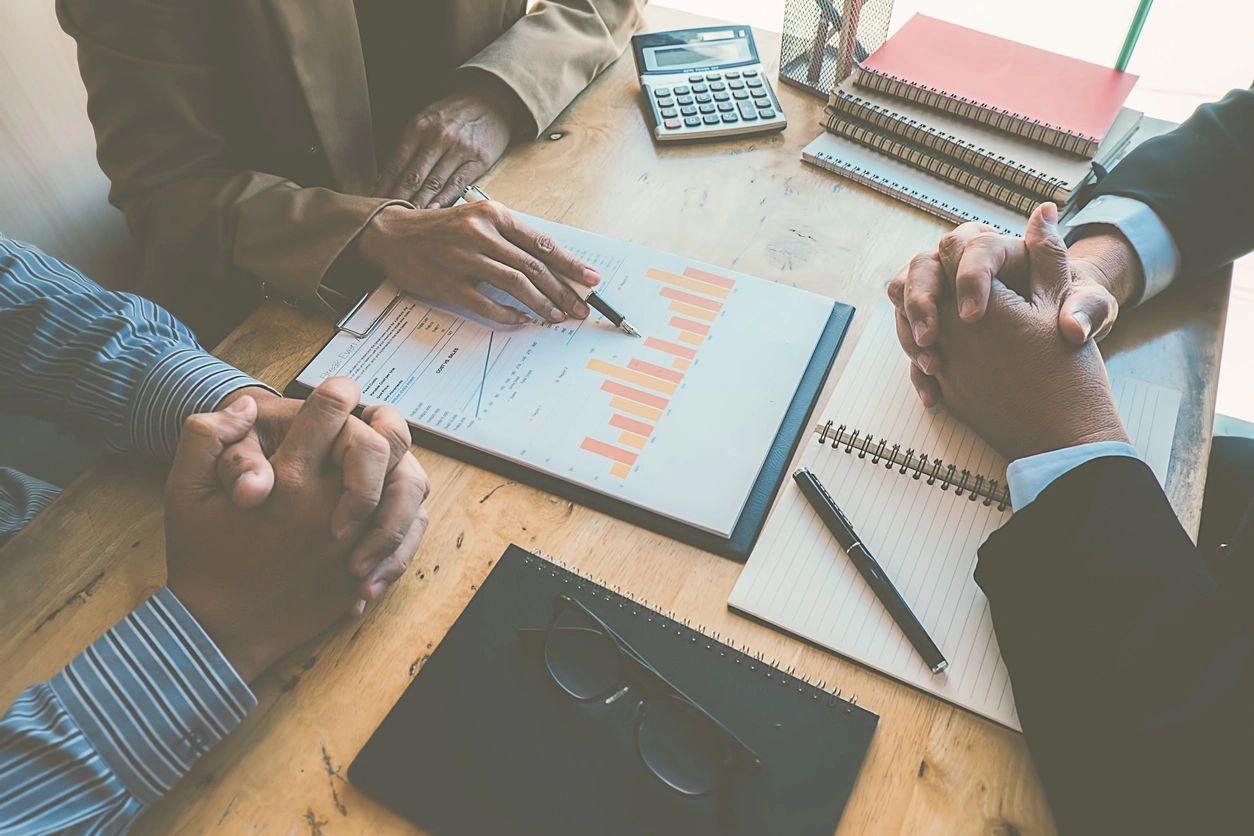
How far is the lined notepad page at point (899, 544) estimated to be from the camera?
0.71 meters

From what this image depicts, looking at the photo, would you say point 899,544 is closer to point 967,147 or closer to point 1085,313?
point 1085,313

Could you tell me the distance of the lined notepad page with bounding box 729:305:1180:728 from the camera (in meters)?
0.71

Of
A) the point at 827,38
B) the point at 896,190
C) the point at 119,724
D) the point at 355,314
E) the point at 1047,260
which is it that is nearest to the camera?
the point at 119,724

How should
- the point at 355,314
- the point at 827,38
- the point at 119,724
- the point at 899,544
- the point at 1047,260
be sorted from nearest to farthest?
the point at 119,724 < the point at 899,544 < the point at 1047,260 < the point at 355,314 < the point at 827,38

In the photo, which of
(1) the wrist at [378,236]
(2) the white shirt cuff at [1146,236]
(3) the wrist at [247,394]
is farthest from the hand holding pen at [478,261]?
(2) the white shirt cuff at [1146,236]

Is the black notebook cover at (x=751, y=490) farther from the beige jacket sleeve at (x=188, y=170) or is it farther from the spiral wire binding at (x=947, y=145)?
the spiral wire binding at (x=947, y=145)

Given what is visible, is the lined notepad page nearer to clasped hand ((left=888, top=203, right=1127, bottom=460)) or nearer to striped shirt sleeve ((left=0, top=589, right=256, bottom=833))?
clasped hand ((left=888, top=203, right=1127, bottom=460))

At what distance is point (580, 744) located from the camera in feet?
2.16

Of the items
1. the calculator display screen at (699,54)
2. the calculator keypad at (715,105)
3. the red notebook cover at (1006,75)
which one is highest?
the red notebook cover at (1006,75)

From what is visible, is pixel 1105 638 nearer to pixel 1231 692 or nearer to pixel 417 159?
pixel 1231 692

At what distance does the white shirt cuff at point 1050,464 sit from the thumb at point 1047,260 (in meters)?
0.17

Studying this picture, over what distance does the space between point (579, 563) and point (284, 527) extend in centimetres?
25

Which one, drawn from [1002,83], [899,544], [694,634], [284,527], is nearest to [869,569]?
[899,544]

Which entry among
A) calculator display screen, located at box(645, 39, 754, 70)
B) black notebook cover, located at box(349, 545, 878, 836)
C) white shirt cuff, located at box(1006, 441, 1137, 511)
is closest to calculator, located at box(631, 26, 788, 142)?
calculator display screen, located at box(645, 39, 754, 70)
